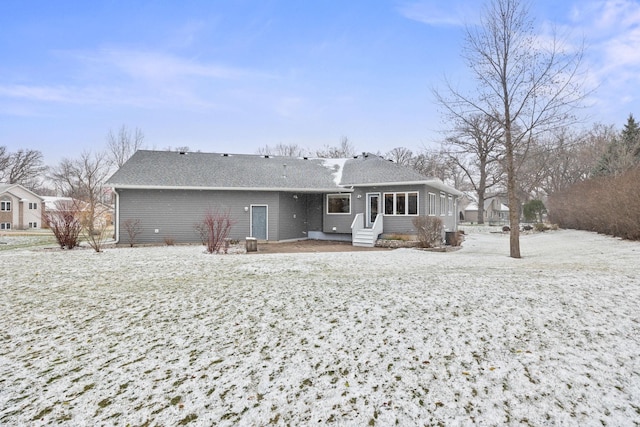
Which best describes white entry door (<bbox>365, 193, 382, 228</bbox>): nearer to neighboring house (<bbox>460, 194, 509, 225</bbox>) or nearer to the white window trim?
the white window trim

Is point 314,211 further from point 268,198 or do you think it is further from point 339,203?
point 268,198

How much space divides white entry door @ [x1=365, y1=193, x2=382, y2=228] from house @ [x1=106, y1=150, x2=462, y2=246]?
49 millimetres

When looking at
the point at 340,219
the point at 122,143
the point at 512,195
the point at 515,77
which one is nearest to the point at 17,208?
the point at 122,143

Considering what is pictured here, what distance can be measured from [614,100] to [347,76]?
11.6 metres

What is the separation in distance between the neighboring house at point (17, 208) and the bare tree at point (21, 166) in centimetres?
1101

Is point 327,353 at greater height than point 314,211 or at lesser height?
lesser

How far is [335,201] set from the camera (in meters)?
16.8

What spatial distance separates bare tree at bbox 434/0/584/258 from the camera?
33.0 ft

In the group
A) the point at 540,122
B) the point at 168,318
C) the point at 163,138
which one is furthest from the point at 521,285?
the point at 163,138

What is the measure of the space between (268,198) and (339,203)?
3666mm

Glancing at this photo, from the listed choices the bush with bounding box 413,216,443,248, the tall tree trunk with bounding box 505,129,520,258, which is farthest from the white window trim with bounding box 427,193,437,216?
the tall tree trunk with bounding box 505,129,520,258

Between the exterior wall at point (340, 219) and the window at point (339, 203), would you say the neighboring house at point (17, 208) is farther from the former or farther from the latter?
the window at point (339, 203)

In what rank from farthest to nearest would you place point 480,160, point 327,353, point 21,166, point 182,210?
point 21,166 → point 480,160 → point 182,210 → point 327,353

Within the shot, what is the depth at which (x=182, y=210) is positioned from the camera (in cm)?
1502
